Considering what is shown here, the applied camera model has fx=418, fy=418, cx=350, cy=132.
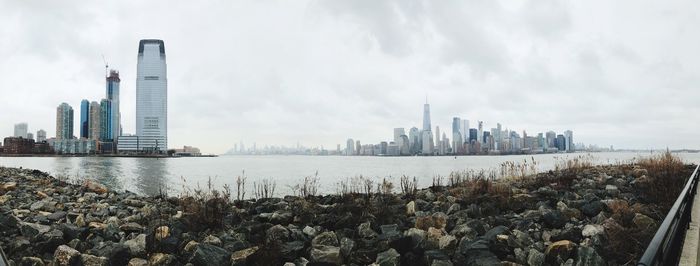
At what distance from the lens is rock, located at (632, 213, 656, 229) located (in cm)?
742

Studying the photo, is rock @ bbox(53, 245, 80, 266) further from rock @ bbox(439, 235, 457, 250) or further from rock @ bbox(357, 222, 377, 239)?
rock @ bbox(439, 235, 457, 250)

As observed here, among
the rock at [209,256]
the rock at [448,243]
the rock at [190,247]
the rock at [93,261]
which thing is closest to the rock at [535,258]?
the rock at [448,243]

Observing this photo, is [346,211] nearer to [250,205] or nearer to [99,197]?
[250,205]

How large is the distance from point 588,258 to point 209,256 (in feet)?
18.6

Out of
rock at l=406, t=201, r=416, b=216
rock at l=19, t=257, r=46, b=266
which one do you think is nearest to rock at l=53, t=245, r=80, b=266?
rock at l=19, t=257, r=46, b=266

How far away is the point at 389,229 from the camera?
27.6 ft

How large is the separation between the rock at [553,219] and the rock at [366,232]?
368 centimetres

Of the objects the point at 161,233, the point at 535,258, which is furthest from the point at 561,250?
the point at 161,233

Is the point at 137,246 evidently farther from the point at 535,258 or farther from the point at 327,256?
the point at 535,258

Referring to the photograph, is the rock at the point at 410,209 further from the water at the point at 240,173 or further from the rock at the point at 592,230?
the water at the point at 240,173

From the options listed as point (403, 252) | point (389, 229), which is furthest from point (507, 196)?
point (403, 252)

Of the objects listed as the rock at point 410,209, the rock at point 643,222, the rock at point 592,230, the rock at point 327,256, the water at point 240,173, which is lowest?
the water at point 240,173

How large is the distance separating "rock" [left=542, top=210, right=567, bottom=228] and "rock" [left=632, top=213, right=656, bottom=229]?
125 cm

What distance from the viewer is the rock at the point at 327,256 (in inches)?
264
